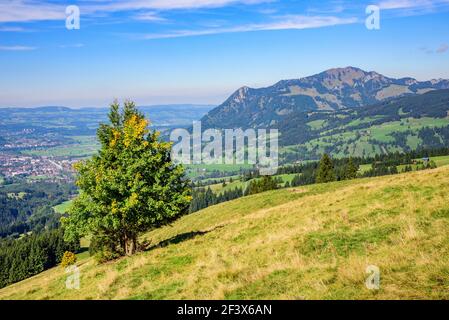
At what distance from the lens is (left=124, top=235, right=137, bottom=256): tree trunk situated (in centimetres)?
3077

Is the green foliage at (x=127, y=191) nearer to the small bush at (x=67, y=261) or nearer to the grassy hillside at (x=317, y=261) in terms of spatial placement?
the grassy hillside at (x=317, y=261)

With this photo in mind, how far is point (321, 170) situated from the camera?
365 feet

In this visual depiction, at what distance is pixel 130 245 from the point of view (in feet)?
101

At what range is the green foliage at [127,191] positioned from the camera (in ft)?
89.8

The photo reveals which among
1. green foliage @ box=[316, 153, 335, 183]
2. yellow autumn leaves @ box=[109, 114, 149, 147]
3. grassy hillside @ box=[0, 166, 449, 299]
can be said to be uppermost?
yellow autumn leaves @ box=[109, 114, 149, 147]

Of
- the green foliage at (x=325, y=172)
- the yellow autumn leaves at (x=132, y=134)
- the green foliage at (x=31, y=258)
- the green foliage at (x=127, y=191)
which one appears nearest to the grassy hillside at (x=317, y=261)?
the green foliage at (x=127, y=191)

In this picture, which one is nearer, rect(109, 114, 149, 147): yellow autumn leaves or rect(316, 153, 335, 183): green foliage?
rect(109, 114, 149, 147): yellow autumn leaves

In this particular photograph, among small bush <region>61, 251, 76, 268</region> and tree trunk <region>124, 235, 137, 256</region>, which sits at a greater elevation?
tree trunk <region>124, 235, 137, 256</region>

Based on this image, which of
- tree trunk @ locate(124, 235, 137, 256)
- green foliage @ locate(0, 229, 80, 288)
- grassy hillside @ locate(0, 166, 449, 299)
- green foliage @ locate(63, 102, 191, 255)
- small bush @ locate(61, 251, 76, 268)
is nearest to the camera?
grassy hillside @ locate(0, 166, 449, 299)

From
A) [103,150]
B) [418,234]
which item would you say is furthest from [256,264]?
[103,150]

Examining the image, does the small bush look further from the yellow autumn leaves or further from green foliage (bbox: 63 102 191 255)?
the yellow autumn leaves

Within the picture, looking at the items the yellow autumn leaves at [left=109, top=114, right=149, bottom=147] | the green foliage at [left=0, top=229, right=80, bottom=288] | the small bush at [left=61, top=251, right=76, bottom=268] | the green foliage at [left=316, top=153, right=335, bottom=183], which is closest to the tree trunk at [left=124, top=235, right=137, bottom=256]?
the yellow autumn leaves at [left=109, top=114, right=149, bottom=147]
